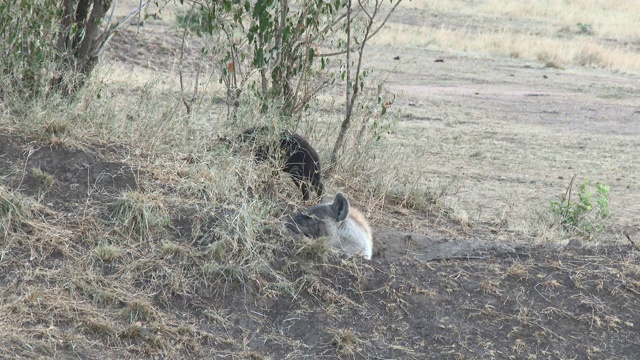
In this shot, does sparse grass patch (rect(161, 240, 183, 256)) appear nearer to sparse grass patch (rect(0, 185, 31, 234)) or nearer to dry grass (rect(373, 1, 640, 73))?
sparse grass patch (rect(0, 185, 31, 234))

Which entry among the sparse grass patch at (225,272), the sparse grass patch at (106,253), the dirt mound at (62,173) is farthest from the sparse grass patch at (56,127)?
the sparse grass patch at (225,272)

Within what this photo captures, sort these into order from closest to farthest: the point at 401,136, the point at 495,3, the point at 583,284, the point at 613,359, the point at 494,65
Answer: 1. the point at 613,359
2. the point at 583,284
3. the point at 401,136
4. the point at 494,65
5. the point at 495,3

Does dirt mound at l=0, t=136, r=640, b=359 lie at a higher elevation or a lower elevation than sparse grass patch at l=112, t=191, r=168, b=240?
lower

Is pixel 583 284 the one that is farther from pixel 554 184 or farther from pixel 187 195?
pixel 554 184

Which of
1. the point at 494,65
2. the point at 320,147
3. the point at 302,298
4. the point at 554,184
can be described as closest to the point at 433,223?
the point at 320,147

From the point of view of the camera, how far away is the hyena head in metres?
6.21

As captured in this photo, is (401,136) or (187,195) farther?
(401,136)

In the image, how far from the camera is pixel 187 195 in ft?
20.5

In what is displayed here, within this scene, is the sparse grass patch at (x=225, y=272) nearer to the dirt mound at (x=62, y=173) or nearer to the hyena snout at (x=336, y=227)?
the hyena snout at (x=336, y=227)

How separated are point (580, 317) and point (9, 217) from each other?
3.71m

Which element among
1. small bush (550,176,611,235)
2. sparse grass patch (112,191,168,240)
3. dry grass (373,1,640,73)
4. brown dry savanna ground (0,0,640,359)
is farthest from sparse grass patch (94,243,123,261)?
dry grass (373,1,640,73)

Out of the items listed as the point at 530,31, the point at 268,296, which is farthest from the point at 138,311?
the point at 530,31

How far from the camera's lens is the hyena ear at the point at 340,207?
629 cm

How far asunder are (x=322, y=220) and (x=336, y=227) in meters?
0.12
